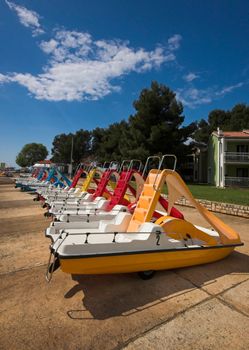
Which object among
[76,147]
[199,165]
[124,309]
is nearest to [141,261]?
[124,309]

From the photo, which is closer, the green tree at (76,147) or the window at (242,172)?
the window at (242,172)

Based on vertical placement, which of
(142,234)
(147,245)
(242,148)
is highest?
(242,148)

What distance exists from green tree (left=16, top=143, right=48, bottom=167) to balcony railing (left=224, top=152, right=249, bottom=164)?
85.3 m

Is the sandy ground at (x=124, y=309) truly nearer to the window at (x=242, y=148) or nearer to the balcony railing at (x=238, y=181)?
the balcony railing at (x=238, y=181)

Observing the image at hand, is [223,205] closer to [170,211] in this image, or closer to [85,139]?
[170,211]

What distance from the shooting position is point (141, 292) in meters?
3.71

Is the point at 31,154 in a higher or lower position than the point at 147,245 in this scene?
higher

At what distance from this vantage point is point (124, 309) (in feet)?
10.7

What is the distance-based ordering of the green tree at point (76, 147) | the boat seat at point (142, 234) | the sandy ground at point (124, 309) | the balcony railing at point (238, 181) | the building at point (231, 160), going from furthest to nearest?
1. the green tree at point (76, 147)
2. the building at point (231, 160)
3. the balcony railing at point (238, 181)
4. the boat seat at point (142, 234)
5. the sandy ground at point (124, 309)

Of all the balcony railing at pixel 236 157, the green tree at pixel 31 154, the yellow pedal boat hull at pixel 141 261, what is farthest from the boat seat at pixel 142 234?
the green tree at pixel 31 154

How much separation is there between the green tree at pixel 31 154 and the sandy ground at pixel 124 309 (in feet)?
336

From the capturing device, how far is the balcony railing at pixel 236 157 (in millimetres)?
29328

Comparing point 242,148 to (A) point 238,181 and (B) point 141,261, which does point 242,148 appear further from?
(B) point 141,261

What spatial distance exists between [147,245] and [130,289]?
69cm
